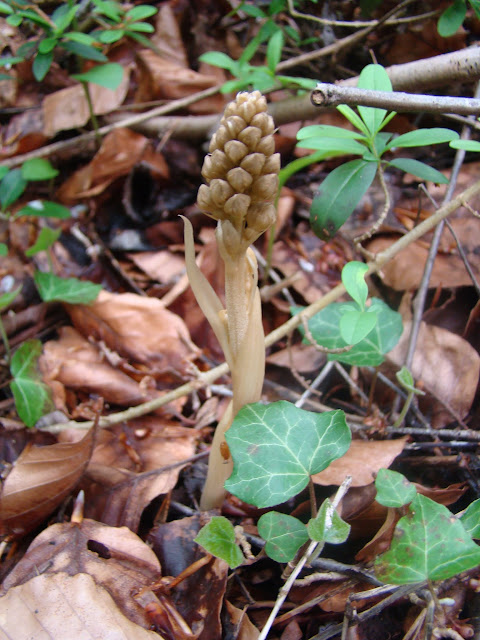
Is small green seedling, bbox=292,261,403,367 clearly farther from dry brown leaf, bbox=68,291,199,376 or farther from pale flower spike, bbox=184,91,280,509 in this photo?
dry brown leaf, bbox=68,291,199,376

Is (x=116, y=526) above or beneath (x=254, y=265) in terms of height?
beneath

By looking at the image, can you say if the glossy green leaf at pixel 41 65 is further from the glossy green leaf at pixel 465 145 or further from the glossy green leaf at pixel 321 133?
the glossy green leaf at pixel 465 145

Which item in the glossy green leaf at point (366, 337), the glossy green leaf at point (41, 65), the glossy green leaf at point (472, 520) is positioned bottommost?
the glossy green leaf at point (472, 520)

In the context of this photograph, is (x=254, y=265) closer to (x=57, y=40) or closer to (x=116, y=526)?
(x=116, y=526)

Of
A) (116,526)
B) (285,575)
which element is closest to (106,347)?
(116,526)

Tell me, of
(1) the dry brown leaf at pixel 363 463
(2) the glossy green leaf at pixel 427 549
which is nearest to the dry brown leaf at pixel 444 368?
(1) the dry brown leaf at pixel 363 463

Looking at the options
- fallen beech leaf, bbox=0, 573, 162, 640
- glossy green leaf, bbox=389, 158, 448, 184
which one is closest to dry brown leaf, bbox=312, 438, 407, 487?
fallen beech leaf, bbox=0, 573, 162, 640
